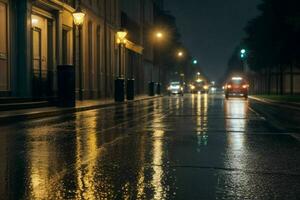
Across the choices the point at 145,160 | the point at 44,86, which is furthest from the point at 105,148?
the point at 44,86

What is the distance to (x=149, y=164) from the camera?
865 centimetres

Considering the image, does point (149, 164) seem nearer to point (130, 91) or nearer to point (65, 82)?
point (65, 82)

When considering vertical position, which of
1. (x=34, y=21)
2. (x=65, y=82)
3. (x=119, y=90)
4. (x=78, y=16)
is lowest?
(x=119, y=90)

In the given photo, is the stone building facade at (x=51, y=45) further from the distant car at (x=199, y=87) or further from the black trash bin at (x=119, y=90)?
the distant car at (x=199, y=87)

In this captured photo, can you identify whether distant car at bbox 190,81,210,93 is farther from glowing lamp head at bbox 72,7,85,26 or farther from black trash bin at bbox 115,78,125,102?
glowing lamp head at bbox 72,7,85,26

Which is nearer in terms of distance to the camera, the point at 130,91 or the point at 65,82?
the point at 65,82

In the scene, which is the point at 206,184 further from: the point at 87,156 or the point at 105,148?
the point at 105,148

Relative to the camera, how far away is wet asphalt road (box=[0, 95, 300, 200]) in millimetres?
6523

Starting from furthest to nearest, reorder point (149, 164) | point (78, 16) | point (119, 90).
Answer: point (119, 90) < point (78, 16) < point (149, 164)

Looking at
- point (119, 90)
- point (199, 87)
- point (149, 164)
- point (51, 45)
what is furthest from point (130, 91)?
point (199, 87)

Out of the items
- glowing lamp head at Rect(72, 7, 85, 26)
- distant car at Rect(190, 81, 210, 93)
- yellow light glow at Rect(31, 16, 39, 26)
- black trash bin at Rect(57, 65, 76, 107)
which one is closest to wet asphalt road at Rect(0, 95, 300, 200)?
black trash bin at Rect(57, 65, 76, 107)

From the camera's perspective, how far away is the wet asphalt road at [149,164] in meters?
6.52

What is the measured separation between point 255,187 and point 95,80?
38594 mm

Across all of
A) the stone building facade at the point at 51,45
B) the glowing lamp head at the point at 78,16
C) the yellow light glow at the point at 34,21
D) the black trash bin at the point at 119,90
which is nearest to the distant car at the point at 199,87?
the stone building facade at the point at 51,45
